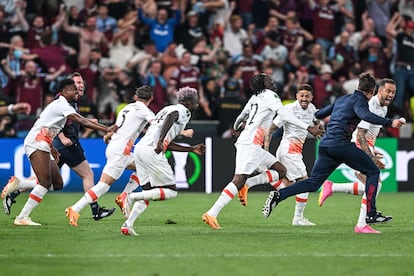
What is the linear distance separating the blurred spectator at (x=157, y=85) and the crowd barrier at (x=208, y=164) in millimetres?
1778

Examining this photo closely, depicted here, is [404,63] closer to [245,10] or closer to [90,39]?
[245,10]

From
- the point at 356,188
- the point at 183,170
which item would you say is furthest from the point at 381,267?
the point at 183,170

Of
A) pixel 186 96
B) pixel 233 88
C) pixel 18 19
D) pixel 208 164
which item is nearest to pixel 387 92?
pixel 186 96

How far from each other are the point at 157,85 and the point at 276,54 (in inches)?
135

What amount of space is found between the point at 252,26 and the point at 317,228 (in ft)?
41.1

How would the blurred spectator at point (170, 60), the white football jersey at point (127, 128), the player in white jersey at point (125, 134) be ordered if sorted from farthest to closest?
the blurred spectator at point (170, 60), the white football jersey at point (127, 128), the player in white jersey at point (125, 134)

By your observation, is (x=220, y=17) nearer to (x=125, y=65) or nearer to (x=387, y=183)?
(x=125, y=65)

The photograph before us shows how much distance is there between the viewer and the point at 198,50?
2628 cm

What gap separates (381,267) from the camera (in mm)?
10703

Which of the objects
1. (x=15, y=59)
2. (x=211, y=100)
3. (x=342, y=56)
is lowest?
(x=211, y=100)

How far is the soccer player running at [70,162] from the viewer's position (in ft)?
53.6

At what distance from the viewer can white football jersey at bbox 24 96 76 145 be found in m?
15.2

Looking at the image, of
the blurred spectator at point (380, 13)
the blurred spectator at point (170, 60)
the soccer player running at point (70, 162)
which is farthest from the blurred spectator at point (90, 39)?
the soccer player running at point (70, 162)

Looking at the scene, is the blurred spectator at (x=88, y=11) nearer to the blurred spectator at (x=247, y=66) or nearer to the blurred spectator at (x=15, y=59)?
the blurred spectator at (x=15, y=59)
